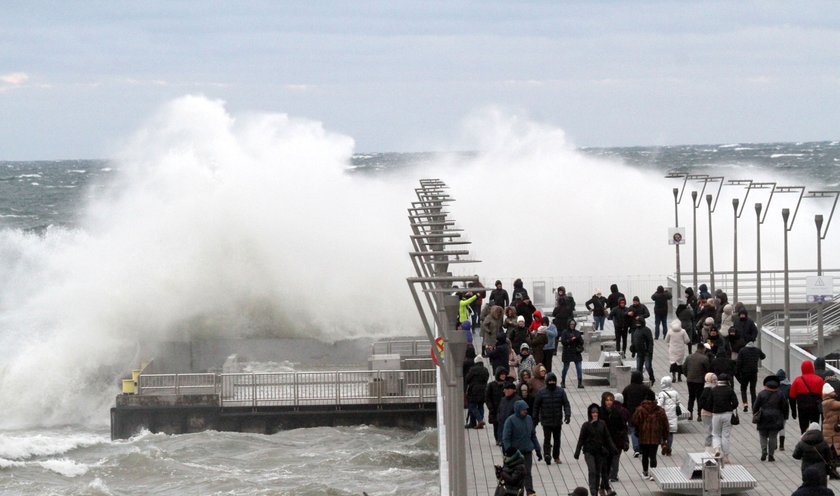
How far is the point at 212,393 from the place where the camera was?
27344 millimetres

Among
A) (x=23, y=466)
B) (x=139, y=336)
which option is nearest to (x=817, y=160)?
(x=139, y=336)

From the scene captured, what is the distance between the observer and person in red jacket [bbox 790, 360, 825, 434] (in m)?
16.2

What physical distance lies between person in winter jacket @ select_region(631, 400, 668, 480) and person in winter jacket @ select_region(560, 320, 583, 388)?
5.33m

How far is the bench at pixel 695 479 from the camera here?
1431 centimetres

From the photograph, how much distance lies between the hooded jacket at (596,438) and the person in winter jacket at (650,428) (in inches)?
36.5

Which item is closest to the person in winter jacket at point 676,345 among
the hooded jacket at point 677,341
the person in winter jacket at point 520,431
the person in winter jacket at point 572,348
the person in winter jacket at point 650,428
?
the hooded jacket at point 677,341

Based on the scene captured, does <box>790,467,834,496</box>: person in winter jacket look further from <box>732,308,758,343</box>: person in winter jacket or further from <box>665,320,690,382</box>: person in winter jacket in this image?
<box>732,308,758,343</box>: person in winter jacket

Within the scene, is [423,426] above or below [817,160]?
below

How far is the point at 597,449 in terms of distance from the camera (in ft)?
47.4

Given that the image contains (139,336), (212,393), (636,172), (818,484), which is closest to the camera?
(818,484)

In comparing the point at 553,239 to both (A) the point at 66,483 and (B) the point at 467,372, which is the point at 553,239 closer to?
(A) the point at 66,483

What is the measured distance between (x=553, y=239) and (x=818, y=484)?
1677 inches

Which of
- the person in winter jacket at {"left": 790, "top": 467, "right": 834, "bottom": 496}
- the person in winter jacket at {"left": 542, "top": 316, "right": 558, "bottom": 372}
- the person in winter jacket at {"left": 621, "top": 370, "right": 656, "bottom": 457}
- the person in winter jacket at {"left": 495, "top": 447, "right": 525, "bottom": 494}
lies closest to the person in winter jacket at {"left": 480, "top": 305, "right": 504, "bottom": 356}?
the person in winter jacket at {"left": 542, "top": 316, "right": 558, "bottom": 372}

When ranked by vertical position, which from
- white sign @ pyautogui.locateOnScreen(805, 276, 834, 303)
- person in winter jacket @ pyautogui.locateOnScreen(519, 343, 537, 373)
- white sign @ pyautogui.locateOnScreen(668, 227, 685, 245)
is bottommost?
person in winter jacket @ pyautogui.locateOnScreen(519, 343, 537, 373)
